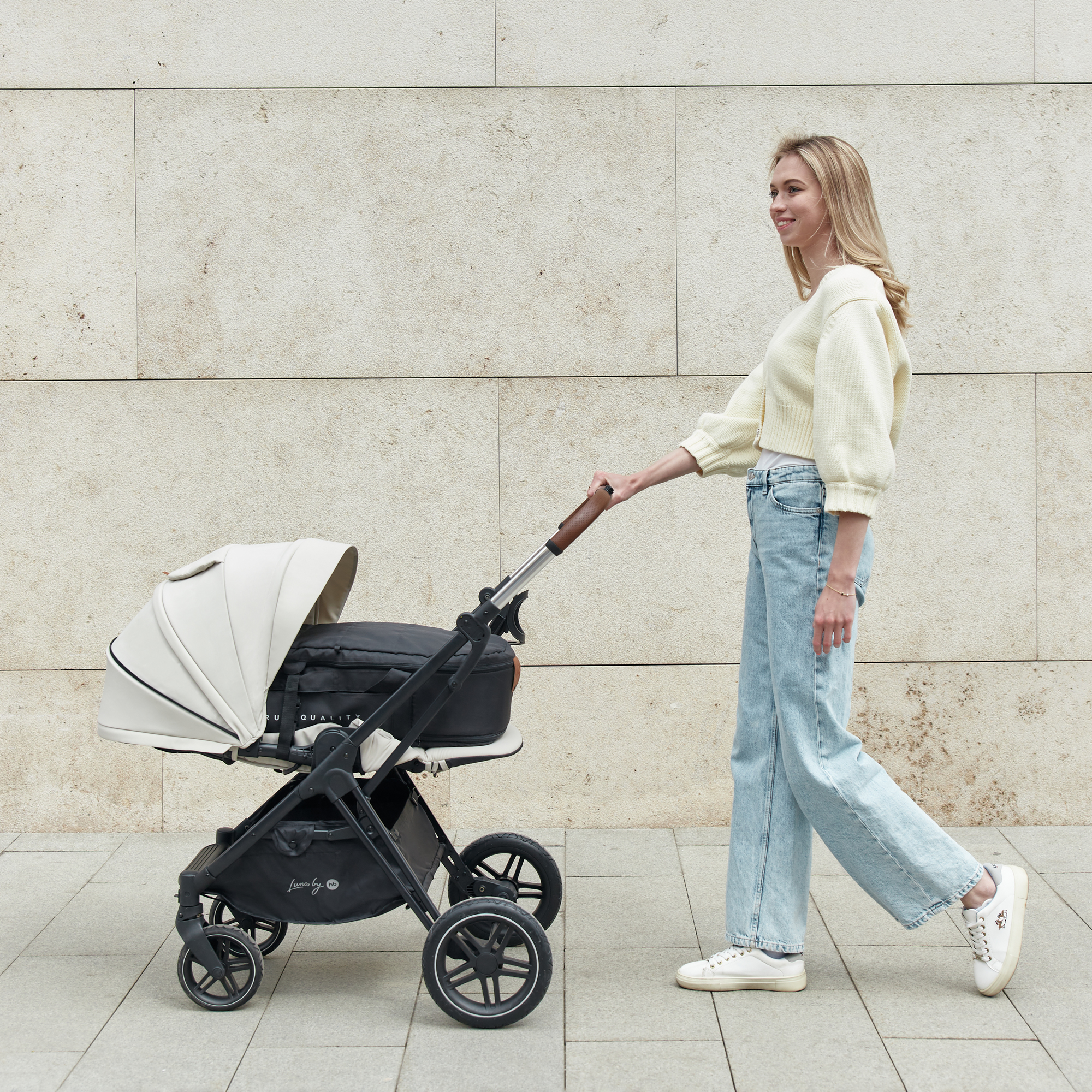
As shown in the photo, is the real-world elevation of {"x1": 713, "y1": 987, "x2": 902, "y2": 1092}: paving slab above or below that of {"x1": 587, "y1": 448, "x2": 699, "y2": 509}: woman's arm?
below

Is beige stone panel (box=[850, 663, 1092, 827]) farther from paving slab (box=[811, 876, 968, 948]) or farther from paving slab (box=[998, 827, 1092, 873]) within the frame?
paving slab (box=[811, 876, 968, 948])

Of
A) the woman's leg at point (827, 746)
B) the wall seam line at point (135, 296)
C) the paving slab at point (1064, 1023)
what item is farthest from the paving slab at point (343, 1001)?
the wall seam line at point (135, 296)

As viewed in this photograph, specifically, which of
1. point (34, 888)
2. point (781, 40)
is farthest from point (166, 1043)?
point (781, 40)

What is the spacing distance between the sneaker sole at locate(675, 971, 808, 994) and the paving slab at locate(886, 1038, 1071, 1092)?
0.31 m

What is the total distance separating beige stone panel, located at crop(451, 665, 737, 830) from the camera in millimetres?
4230

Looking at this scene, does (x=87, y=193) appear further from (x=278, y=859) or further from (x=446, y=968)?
(x=446, y=968)

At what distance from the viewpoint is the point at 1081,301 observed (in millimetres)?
4164

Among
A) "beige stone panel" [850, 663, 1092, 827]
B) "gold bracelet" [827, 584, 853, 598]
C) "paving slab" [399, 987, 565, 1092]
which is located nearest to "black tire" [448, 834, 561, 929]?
"paving slab" [399, 987, 565, 1092]

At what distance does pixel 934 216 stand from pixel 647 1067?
2.95m

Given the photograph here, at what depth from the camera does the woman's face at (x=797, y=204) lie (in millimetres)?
2826

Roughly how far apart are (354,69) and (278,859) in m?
2.68

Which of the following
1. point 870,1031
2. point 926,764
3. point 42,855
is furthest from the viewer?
point 926,764

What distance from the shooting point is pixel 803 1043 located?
105 inches

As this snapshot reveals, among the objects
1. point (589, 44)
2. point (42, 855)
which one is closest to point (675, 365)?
point (589, 44)
